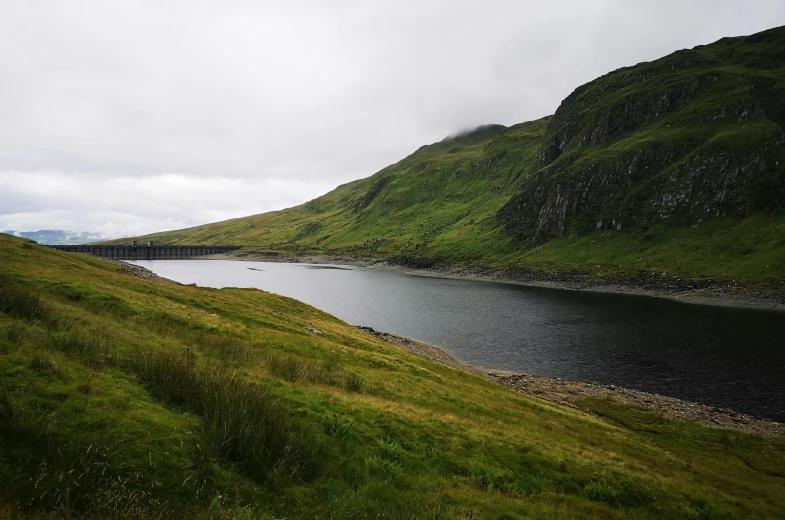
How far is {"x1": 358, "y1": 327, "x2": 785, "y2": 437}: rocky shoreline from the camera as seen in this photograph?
110ft

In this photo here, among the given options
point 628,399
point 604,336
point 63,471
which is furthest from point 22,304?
point 604,336

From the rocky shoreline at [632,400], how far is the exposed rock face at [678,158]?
386 ft

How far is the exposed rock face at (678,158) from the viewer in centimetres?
12912

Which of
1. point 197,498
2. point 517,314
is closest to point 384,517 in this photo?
point 197,498

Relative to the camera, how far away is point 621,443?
87.6ft

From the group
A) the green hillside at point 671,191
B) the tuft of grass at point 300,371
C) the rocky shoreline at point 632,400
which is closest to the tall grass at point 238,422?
the tuft of grass at point 300,371

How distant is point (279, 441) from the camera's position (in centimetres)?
1233

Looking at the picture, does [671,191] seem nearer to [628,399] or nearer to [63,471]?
[628,399]

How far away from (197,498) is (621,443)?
89.5 feet

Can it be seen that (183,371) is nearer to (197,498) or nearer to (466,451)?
(197,498)

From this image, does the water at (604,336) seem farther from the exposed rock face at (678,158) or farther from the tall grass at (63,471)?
the exposed rock face at (678,158)

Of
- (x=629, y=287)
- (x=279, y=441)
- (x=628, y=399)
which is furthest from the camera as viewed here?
(x=629, y=287)

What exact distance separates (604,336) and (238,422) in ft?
209

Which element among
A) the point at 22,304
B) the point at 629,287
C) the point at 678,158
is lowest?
the point at 629,287
